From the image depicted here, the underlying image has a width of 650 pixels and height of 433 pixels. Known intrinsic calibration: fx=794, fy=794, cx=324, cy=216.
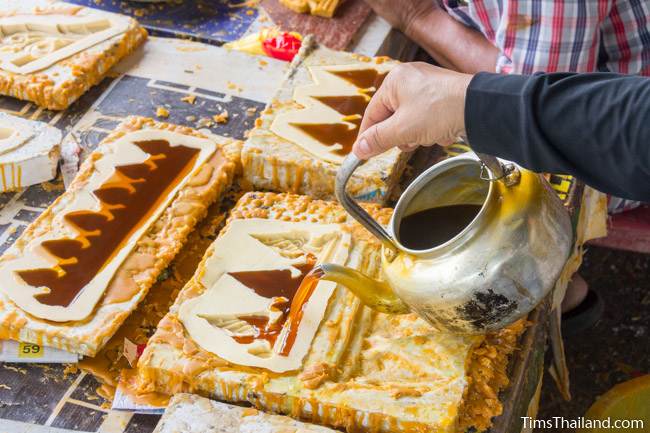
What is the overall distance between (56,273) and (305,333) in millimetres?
673

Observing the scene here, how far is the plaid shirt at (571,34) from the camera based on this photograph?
2.30 metres

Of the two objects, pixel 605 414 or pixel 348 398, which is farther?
pixel 605 414

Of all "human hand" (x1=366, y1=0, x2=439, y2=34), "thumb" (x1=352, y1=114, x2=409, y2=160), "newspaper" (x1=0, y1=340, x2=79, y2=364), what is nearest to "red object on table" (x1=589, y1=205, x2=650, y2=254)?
"human hand" (x1=366, y1=0, x2=439, y2=34)

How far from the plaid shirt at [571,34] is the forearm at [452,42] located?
10.8 inches

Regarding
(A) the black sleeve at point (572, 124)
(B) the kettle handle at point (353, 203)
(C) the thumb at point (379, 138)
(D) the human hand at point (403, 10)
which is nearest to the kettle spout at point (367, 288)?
(B) the kettle handle at point (353, 203)

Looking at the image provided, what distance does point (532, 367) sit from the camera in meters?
2.18

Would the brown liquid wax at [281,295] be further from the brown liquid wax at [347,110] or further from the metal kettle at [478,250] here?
the brown liquid wax at [347,110]

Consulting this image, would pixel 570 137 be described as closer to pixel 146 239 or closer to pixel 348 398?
pixel 348 398

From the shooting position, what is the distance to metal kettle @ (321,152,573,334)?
5.61 feet

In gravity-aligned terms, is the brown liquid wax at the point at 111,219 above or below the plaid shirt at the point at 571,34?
below

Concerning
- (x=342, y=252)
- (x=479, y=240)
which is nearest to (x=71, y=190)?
(x=342, y=252)

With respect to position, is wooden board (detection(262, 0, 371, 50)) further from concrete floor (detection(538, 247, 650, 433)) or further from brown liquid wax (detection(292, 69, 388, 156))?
concrete floor (detection(538, 247, 650, 433))

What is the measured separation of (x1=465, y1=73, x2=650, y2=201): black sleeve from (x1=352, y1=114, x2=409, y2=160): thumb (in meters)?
0.17

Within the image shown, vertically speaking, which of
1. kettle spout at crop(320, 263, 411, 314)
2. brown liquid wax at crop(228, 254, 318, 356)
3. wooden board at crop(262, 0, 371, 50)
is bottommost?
brown liquid wax at crop(228, 254, 318, 356)
